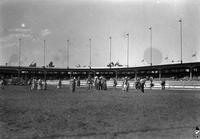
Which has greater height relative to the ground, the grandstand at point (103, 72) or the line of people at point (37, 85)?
the grandstand at point (103, 72)

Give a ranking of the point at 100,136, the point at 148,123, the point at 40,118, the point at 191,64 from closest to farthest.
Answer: the point at 100,136, the point at 148,123, the point at 40,118, the point at 191,64

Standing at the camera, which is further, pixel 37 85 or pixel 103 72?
pixel 103 72

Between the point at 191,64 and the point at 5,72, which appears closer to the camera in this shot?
the point at 191,64

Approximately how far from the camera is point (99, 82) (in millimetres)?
39219

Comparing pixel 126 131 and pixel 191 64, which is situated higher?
pixel 191 64

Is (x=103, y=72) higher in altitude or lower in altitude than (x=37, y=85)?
higher

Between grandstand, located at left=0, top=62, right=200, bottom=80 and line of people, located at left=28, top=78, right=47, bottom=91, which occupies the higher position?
grandstand, located at left=0, top=62, right=200, bottom=80

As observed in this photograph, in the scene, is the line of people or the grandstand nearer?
the line of people

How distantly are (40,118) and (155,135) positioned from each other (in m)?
4.40

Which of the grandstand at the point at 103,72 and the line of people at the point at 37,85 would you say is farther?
the grandstand at the point at 103,72

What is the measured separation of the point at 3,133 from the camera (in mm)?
8312

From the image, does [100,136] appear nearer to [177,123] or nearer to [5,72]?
[177,123]

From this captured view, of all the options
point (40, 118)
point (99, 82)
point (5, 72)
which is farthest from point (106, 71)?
point (40, 118)

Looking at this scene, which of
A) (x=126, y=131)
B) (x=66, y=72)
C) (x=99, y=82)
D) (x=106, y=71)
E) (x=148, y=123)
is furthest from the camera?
(x=66, y=72)
